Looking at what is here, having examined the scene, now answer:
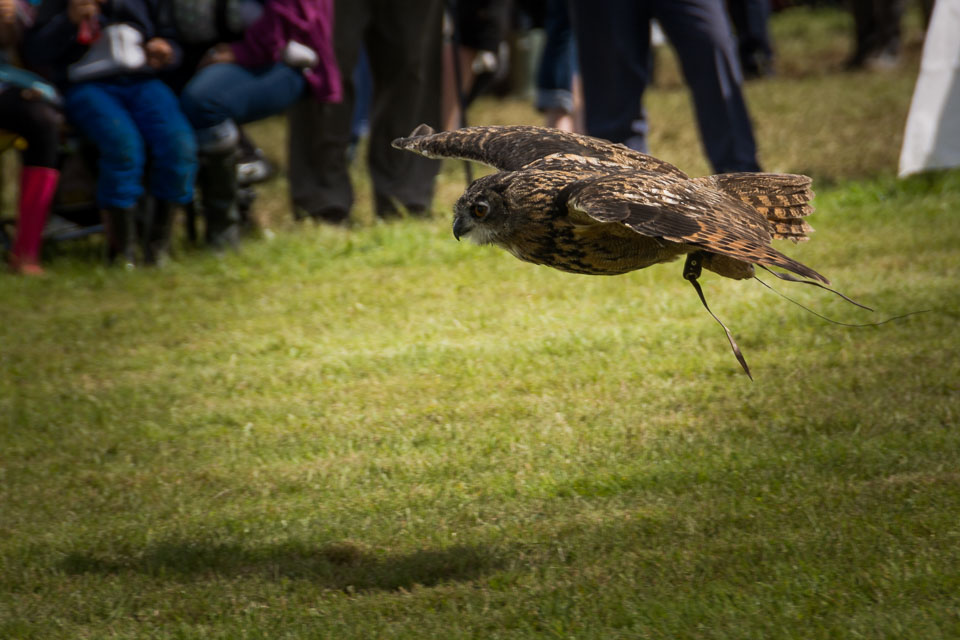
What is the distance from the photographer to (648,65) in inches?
298

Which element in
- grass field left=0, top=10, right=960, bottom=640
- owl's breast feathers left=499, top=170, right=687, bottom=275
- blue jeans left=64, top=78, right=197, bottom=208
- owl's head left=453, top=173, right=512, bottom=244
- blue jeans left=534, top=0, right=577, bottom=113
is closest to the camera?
grass field left=0, top=10, right=960, bottom=640

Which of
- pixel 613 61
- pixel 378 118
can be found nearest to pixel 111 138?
pixel 378 118

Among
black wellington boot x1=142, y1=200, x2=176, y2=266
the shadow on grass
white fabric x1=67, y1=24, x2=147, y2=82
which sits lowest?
the shadow on grass

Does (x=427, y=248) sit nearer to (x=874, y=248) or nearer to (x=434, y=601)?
(x=874, y=248)

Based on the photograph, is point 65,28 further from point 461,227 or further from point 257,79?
point 461,227

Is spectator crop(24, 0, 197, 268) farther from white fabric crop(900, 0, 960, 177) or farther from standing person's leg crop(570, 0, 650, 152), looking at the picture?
white fabric crop(900, 0, 960, 177)

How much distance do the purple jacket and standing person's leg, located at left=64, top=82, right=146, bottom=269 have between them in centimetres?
90

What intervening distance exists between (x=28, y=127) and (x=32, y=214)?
1.99 feet

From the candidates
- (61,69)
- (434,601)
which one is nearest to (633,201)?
(434,601)

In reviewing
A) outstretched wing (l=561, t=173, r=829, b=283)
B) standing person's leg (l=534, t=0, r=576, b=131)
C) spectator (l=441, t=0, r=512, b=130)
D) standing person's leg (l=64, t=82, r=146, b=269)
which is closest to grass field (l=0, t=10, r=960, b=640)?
standing person's leg (l=64, t=82, r=146, b=269)

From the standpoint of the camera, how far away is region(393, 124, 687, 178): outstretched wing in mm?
4336

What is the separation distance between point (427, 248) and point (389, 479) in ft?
11.3

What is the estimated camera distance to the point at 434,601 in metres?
3.65

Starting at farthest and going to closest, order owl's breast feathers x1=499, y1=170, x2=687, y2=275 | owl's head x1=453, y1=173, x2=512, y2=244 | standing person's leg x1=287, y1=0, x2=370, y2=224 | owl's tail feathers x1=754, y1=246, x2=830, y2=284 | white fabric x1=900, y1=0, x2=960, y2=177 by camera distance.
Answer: white fabric x1=900, y1=0, x2=960, y2=177
standing person's leg x1=287, y1=0, x2=370, y2=224
owl's head x1=453, y1=173, x2=512, y2=244
owl's breast feathers x1=499, y1=170, x2=687, y2=275
owl's tail feathers x1=754, y1=246, x2=830, y2=284
